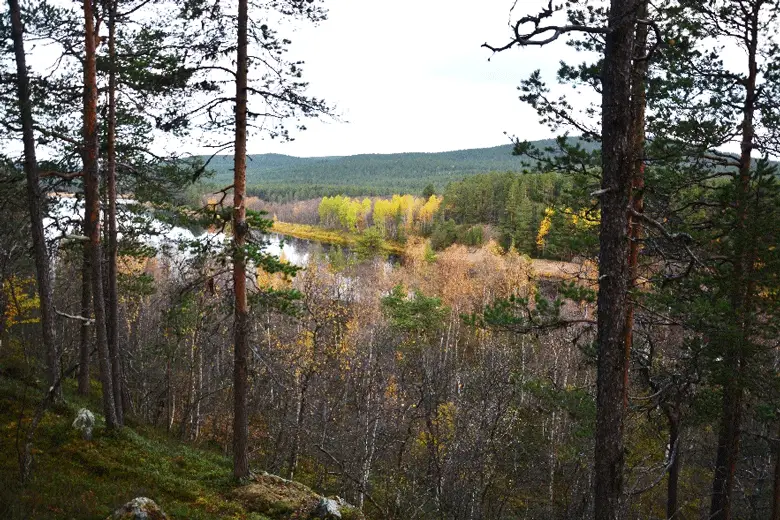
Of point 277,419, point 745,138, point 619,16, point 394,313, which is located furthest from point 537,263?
point 619,16

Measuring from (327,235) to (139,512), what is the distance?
3411 inches

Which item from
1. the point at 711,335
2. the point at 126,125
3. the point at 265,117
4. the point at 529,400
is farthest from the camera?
the point at 529,400

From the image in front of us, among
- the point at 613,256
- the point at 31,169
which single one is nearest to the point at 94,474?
the point at 31,169

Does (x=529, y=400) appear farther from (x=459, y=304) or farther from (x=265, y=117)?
(x=265, y=117)

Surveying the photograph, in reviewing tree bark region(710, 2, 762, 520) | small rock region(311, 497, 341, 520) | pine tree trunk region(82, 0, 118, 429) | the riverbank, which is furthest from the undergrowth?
the riverbank

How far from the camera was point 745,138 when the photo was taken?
27.1 ft

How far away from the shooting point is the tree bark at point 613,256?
4.72 m

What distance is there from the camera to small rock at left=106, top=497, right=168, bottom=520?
597 centimetres

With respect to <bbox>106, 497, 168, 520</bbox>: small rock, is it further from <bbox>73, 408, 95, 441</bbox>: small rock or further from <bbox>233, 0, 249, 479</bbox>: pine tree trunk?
<bbox>73, 408, 95, 441</bbox>: small rock

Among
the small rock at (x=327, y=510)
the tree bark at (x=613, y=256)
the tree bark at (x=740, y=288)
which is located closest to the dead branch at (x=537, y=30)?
the tree bark at (x=613, y=256)

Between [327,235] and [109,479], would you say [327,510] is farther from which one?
[327,235]

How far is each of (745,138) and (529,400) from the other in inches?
869

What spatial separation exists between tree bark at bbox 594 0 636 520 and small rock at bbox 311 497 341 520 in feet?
16.5

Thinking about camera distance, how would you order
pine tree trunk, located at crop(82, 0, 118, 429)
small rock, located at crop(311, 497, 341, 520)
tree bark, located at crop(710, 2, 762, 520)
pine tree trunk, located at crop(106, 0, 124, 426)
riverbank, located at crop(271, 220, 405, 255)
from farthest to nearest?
riverbank, located at crop(271, 220, 405, 255) → pine tree trunk, located at crop(106, 0, 124, 426) → pine tree trunk, located at crop(82, 0, 118, 429) → small rock, located at crop(311, 497, 341, 520) → tree bark, located at crop(710, 2, 762, 520)
